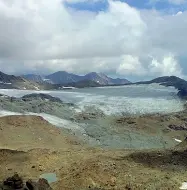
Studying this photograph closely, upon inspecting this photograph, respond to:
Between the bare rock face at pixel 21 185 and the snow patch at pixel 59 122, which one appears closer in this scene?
the bare rock face at pixel 21 185

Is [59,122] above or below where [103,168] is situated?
below

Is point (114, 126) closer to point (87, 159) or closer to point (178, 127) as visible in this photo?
point (178, 127)

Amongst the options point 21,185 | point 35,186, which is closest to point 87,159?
point 21,185

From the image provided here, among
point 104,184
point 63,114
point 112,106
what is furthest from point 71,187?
point 112,106

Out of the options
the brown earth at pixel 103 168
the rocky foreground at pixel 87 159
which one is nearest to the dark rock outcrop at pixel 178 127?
the rocky foreground at pixel 87 159

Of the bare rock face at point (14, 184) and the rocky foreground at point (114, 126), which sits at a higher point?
the bare rock face at point (14, 184)

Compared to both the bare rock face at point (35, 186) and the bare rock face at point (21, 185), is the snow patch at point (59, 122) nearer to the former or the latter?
the bare rock face at point (21, 185)

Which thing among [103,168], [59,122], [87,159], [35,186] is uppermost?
[35,186]

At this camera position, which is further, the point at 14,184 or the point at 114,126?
the point at 114,126

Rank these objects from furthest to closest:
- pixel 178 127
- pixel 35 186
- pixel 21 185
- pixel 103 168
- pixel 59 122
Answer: pixel 178 127 → pixel 59 122 → pixel 103 168 → pixel 21 185 → pixel 35 186

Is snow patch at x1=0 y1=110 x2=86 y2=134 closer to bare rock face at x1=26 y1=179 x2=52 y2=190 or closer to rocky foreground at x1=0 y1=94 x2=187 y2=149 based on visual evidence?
rocky foreground at x1=0 y1=94 x2=187 y2=149

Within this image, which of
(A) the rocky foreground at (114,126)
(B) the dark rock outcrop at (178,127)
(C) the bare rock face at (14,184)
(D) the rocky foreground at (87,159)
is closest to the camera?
(C) the bare rock face at (14,184)

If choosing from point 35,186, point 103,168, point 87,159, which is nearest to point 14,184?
point 35,186

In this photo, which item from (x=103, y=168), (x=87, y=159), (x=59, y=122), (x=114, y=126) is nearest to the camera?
(x=103, y=168)
